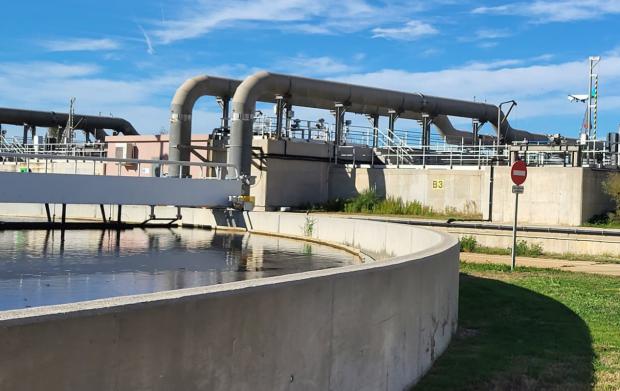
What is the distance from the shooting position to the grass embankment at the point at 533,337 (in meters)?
6.98

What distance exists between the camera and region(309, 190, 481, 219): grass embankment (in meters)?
30.3

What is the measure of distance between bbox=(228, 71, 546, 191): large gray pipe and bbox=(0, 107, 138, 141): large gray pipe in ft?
95.6

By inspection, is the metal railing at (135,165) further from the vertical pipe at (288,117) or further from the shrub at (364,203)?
the shrub at (364,203)

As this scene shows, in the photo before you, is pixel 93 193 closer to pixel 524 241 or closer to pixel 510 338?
pixel 524 241

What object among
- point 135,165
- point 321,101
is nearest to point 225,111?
point 321,101

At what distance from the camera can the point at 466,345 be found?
852 centimetres

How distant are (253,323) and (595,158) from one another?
95.3ft

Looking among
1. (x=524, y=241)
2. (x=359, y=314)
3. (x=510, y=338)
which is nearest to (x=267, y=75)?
(x=524, y=241)

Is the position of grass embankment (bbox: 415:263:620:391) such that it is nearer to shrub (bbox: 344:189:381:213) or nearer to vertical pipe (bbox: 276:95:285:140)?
shrub (bbox: 344:189:381:213)

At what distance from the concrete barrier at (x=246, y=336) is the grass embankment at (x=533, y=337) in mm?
537

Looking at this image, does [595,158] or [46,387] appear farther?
[595,158]

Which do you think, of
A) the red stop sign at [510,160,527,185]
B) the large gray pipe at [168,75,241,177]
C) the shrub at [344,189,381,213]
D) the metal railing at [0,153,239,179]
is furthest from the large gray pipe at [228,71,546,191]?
the red stop sign at [510,160,527,185]

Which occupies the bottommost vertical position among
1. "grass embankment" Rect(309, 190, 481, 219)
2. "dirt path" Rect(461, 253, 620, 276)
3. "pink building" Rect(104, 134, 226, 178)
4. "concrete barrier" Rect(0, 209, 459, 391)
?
"dirt path" Rect(461, 253, 620, 276)

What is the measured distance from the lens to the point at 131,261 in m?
16.0
